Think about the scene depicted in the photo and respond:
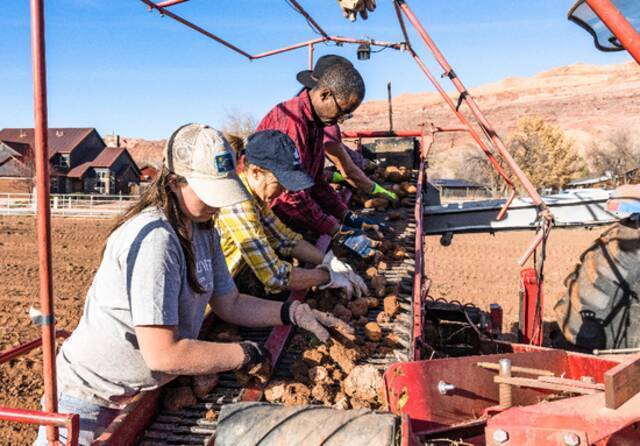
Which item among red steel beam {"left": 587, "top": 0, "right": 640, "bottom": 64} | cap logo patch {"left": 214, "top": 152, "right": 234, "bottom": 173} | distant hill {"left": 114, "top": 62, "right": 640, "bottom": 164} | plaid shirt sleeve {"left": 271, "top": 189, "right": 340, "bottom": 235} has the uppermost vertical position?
distant hill {"left": 114, "top": 62, "right": 640, "bottom": 164}

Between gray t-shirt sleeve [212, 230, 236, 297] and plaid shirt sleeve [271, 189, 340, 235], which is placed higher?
plaid shirt sleeve [271, 189, 340, 235]

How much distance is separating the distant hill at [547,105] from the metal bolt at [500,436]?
47917 millimetres

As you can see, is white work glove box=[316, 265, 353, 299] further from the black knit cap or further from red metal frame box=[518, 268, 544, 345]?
red metal frame box=[518, 268, 544, 345]

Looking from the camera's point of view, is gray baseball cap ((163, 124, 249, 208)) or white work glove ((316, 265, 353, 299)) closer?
gray baseball cap ((163, 124, 249, 208))

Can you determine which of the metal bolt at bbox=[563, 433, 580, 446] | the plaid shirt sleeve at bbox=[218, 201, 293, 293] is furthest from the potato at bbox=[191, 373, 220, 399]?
the metal bolt at bbox=[563, 433, 580, 446]

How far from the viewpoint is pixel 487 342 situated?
13.8 feet

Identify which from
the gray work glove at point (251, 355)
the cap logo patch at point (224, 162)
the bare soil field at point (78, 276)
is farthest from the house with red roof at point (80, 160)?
the cap logo patch at point (224, 162)

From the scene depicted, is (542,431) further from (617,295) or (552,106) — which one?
(552,106)

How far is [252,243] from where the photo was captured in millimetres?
3051

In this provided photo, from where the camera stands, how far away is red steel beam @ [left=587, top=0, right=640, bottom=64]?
1.74m

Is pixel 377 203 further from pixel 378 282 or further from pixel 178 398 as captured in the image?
pixel 178 398

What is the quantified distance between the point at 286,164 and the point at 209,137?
0.86m

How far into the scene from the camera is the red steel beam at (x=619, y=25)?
68.5 inches

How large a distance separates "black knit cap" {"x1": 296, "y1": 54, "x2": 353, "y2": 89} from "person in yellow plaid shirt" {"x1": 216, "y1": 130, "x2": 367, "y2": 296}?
3.14ft
